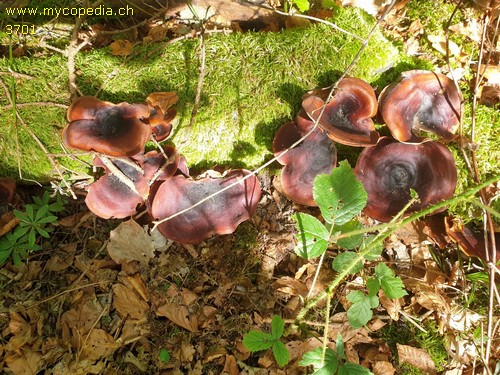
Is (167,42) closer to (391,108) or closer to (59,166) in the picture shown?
(59,166)

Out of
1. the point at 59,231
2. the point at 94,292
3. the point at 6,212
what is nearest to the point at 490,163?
the point at 94,292

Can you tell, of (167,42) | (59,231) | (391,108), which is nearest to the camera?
(391,108)

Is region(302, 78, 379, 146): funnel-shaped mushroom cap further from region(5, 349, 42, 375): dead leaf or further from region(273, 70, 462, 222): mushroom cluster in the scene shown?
region(5, 349, 42, 375): dead leaf

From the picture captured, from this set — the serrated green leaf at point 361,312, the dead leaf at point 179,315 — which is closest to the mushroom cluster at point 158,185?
the dead leaf at point 179,315

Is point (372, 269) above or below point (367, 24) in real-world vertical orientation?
below

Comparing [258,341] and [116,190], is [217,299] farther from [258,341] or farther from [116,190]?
[116,190]

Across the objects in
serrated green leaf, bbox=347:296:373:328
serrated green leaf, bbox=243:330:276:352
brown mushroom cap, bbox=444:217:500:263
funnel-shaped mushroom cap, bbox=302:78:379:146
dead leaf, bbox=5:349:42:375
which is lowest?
dead leaf, bbox=5:349:42:375

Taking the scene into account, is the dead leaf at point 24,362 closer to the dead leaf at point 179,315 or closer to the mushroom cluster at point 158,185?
the dead leaf at point 179,315

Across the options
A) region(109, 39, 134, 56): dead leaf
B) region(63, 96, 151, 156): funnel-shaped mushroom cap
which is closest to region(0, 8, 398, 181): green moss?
region(109, 39, 134, 56): dead leaf

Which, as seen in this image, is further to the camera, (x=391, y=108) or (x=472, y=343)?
(x=472, y=343)
